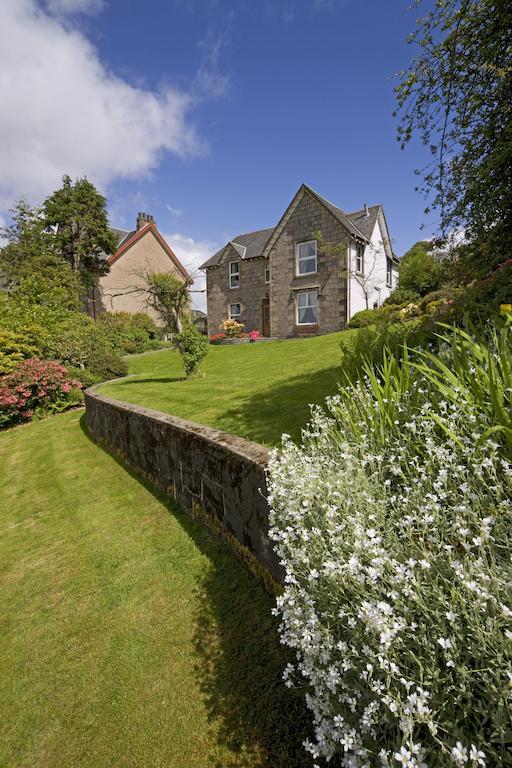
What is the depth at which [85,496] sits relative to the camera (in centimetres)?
616

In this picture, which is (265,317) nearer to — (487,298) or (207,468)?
(487,298)

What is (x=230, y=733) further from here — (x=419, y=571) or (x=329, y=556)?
(x=419, y=571)

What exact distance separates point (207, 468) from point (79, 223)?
1249 inches

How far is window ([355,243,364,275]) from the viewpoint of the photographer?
74.4 ft

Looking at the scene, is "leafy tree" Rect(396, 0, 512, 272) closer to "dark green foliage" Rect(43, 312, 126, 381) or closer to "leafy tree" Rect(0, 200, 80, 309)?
"dark green foliage" Rect(43, 312, 126, 381)

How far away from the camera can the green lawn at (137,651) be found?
7.72ft

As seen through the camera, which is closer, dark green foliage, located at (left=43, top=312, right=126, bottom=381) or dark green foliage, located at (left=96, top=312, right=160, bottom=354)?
dark green foliage, located at (left=43, top=312, right=126, bottom=381)

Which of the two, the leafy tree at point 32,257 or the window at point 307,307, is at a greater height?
the leafy tree at point 32,257

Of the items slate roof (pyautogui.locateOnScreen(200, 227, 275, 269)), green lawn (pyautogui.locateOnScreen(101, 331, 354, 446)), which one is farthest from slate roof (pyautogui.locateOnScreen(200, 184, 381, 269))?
green lawn (pyautogui.locateOnScreen(101, 331, 354, 446))

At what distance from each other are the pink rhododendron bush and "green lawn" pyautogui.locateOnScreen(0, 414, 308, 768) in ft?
1.58

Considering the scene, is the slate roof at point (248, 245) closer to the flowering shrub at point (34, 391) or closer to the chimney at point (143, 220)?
the chimney at point (143, 220)

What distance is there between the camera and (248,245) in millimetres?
29766

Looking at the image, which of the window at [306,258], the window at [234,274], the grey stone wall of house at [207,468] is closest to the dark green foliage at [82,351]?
the grey stone wall of house at [207,468]

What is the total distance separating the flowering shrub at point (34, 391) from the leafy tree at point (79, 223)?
1990 centimetres
